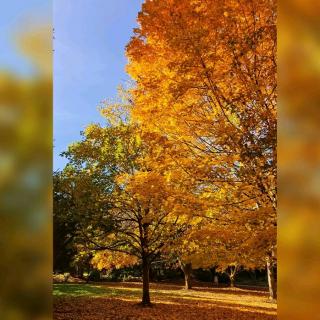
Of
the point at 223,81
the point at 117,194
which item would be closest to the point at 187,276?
the point at 117,194

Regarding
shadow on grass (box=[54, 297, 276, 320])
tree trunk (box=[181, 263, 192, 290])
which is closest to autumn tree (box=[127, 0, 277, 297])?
shadow on grass (box=[54, 297, 276, 320])

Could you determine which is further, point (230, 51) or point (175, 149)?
point (175, 149)

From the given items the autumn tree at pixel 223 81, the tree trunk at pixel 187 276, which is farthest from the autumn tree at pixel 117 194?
the tree trunk at pixel 187 276

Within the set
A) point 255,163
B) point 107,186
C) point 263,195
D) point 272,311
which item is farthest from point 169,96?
point 272,311

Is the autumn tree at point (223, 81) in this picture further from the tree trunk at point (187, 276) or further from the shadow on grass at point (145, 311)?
the tree trunk at point (187, 276)

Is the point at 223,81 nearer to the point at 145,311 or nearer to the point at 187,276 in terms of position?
the point at 145,311

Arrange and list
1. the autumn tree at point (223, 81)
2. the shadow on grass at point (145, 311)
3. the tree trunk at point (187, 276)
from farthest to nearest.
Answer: the tree trunk at point (187, 276)
the shadow on grass at point (145, 311)
the autumn tree at point (223, 81)

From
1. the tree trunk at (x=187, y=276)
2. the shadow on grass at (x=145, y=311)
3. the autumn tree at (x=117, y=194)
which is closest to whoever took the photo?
the shadow on grass at (x=145, y=311)

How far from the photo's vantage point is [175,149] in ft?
20.6

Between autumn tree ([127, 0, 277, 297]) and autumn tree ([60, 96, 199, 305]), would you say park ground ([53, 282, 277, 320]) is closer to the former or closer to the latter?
autumn tree ([60, 96, 199, 305])

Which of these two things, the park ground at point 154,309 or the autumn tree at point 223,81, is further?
the park ground at point 154,309

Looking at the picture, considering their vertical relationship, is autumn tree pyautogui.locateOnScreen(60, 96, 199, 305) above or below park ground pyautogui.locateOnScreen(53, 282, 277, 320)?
above
